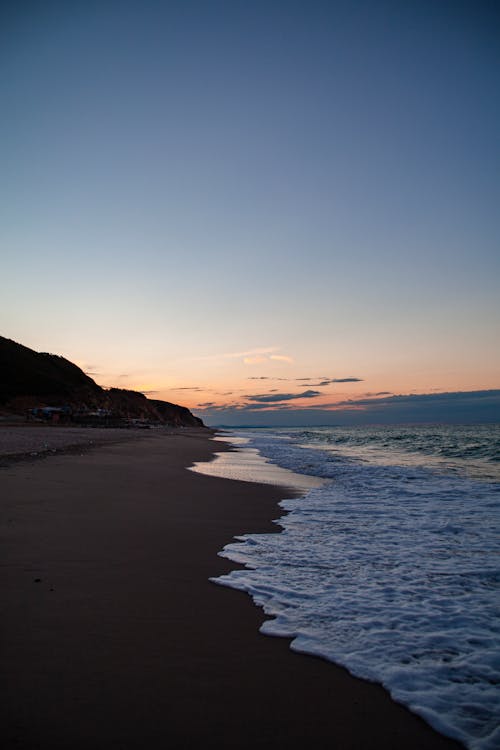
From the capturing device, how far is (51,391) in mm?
89750

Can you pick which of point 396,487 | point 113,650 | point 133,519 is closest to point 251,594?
point 113,650

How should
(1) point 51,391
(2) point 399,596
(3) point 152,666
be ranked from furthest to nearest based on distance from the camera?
(1) point 51,391 < (2) point 399,596 < (3) point 152,666

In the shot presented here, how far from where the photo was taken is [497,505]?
9109mm

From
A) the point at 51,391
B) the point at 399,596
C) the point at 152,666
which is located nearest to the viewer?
the point at 152,666

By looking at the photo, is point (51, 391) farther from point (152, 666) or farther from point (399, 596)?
point (152, 666)

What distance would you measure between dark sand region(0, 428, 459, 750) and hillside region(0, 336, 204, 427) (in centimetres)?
6627

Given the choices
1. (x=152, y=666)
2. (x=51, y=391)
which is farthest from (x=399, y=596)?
(x=51, y=391)

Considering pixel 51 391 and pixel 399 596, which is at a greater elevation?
pixel 51 391

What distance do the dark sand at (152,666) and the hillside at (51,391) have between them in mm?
66269

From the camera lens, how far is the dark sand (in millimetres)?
2119

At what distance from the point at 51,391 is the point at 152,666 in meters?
96.6

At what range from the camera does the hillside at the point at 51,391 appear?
7356 centimetres

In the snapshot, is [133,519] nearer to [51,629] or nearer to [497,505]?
[51,629]

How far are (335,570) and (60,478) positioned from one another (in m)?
7.62
